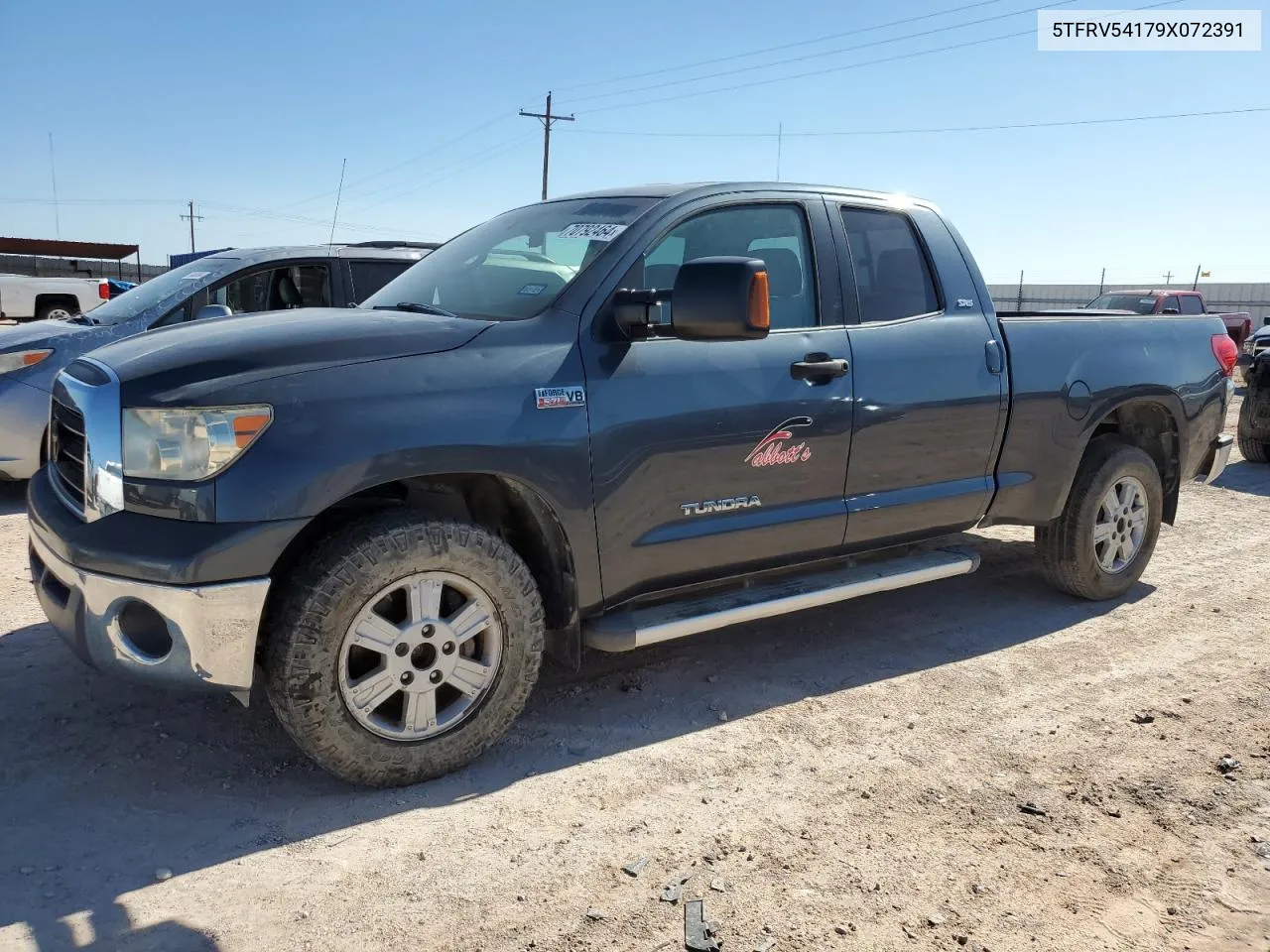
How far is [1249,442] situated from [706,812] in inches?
351

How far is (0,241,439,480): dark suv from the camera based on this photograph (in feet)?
21.4

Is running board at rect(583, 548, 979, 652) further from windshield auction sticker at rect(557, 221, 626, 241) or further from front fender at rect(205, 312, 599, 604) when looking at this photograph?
windshield auction sticker at rect(557, 221, 626, 241)

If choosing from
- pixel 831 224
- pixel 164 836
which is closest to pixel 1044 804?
pixel 831 224

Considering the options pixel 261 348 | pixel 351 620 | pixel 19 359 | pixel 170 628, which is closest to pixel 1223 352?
pixel 351 620

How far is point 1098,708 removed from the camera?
13.1 ft

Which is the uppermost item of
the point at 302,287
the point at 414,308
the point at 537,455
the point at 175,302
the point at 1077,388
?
the point at 302,287

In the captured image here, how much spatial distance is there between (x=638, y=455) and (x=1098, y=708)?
2111 millimetres

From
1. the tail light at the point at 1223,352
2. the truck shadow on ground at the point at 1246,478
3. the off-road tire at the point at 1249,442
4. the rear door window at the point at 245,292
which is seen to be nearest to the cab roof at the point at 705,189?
the tail light at the point at 1223,352

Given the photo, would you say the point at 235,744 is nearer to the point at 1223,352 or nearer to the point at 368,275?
the point at 368,275

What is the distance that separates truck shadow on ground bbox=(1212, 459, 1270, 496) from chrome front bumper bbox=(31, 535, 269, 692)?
27.5ft

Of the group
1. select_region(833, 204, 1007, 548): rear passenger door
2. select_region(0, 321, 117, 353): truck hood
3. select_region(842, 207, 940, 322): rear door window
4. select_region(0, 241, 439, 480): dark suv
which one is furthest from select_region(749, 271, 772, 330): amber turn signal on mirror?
select_region(0, 321, 117, 353): truck hood

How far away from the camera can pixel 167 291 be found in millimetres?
7184

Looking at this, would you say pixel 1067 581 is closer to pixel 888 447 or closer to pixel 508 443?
pixel 888 447

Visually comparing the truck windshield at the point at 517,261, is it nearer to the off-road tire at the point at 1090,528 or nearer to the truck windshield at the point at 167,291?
the off-road tire at the point at 1090,528
